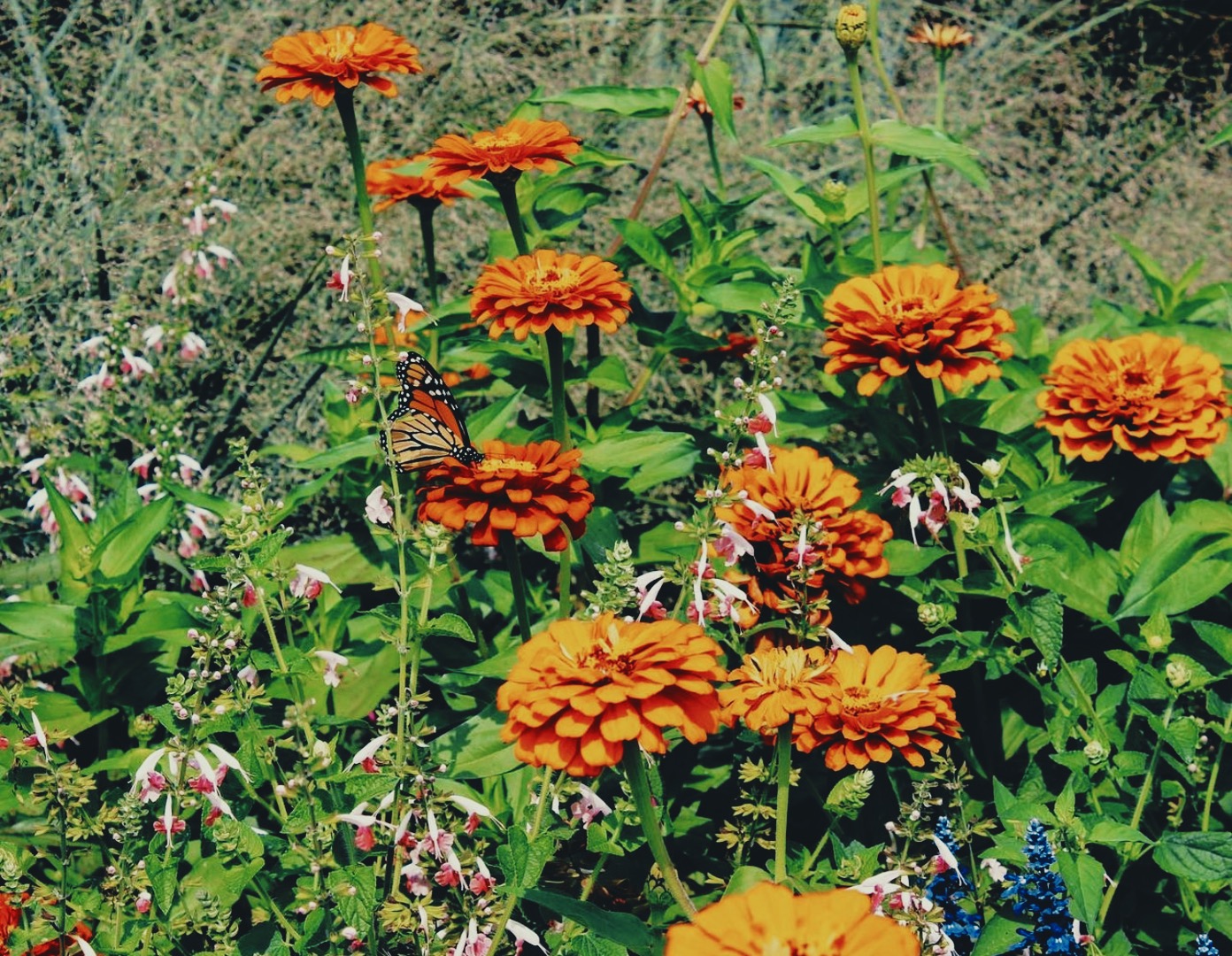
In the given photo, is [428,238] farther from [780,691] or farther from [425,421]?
[780,691]

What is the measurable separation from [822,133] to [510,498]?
916 mm

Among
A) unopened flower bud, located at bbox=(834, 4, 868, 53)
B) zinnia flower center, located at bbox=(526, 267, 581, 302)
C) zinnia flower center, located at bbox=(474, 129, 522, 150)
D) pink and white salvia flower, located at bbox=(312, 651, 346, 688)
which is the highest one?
unopened flower bud, located at bbox=(834, 4, 868, 53)

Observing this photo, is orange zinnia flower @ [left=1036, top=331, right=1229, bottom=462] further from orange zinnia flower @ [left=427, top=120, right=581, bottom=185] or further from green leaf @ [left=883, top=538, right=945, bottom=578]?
orange zinnia flower @ [left=427, top=120, right=581, bottom=185]

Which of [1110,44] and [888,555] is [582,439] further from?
[1110,44]

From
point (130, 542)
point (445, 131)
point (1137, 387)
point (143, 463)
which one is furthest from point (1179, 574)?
point (445, 131)

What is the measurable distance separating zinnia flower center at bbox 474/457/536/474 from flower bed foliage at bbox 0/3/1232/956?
0.02 m

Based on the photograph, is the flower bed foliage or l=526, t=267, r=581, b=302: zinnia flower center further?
l=526, t=267, r=581, b=302: zinnia flower center

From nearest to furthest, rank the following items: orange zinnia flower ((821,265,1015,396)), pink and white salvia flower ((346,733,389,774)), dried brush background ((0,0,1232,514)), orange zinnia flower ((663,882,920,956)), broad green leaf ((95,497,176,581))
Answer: orange zinnia flower ((663,882,920,956)) < pink and white salvia flower ((346,733,389,774)) < orange zinnia flower ((821,265,1015,396)) < broad green leaf ((95,497,176,581)) < dried brush background ((0,0,1232,514))

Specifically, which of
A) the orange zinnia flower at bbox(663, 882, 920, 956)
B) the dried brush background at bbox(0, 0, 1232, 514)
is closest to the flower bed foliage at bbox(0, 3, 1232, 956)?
the orange zinnia flower at bbox(663, 882, 920, 956)

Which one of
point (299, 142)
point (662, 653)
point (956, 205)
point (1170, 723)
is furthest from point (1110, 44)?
point (662, 653)

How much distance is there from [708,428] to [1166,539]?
0.87 meters

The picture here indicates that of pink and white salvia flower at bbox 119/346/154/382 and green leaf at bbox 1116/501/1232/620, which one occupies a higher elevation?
pink and white salvia flower at bbox 119/346/154/382

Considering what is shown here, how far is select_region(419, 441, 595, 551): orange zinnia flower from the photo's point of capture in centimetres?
147

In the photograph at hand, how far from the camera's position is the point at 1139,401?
6.07ft
